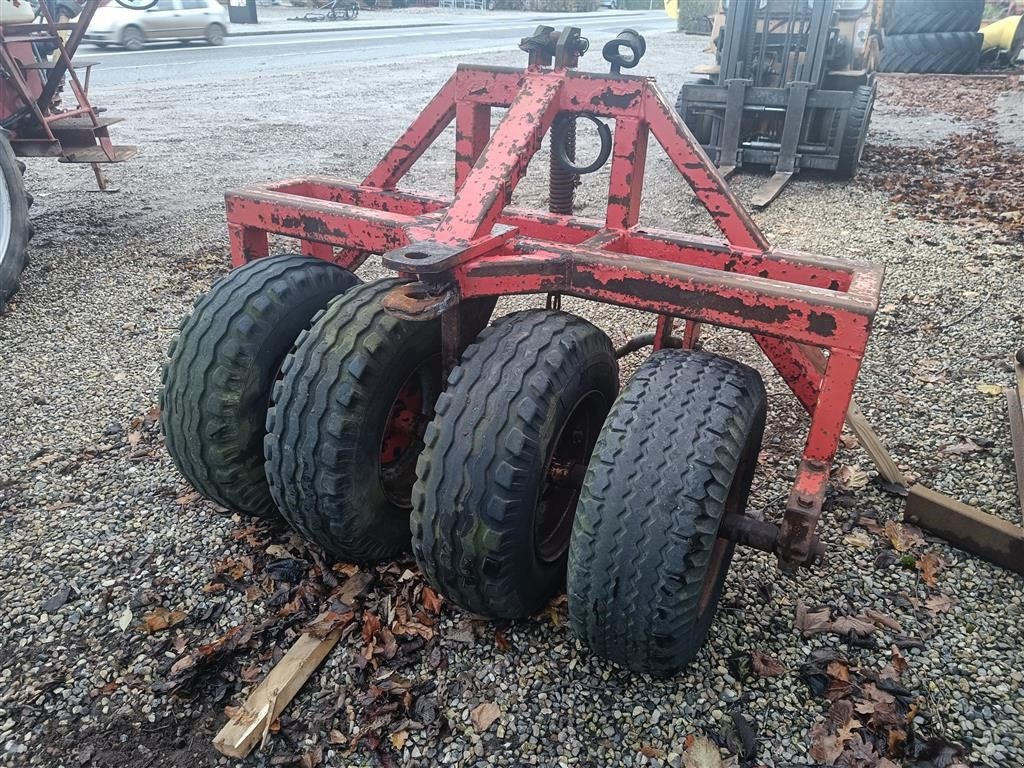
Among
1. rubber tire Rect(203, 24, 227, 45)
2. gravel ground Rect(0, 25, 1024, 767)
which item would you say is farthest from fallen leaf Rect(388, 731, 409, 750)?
rubber tire Rect(203, 24, 227, 45)

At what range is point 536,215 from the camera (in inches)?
145

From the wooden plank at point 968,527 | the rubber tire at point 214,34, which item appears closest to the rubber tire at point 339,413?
the wooden plank at point 968,527

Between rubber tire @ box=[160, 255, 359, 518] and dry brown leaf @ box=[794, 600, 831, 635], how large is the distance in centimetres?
205

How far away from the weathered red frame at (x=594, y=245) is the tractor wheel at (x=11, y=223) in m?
2.63

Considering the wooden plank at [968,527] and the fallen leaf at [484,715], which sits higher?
the wooden plank at [968,527]

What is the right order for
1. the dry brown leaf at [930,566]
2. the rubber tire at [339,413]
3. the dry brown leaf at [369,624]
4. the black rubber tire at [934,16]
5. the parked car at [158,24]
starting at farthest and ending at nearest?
the parked car at [158,24] → the black rubber tire at [934,16] → the dry brown leaf at [930,566] → the dry brown leaf at [369,624] → the rubber tire at [339,413]

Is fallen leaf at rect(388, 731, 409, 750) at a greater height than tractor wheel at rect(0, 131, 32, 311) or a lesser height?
lesser

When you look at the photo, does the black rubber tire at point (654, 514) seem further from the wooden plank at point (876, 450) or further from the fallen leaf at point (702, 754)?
the wooden plank at point (876, 450)

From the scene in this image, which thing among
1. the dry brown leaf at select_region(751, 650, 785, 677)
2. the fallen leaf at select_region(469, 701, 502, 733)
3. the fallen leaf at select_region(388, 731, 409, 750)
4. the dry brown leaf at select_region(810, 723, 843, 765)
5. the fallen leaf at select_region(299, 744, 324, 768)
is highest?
the dry brown leaf at select_region(751, 650, 785, 677)

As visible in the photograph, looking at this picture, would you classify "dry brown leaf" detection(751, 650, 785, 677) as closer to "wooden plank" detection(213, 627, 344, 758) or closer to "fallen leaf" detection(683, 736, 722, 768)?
"fallen leaf" detection(683, 736, 722, 768)

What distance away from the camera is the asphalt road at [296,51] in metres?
15.8

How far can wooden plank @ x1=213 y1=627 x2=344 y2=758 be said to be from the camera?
2336 millimetres

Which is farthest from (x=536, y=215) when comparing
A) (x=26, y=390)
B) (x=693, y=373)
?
(x=26, y=390)

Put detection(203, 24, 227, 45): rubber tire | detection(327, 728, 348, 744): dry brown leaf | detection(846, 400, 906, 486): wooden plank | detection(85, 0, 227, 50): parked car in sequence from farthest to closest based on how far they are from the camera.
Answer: detection(203, 24, 227, 45): rubber tire < detection(85, 0, 227, 50): parked car < detection(846, 400, 906, 486): wooden plank < detection(327, 728, 348, 744): dry brown leaf
